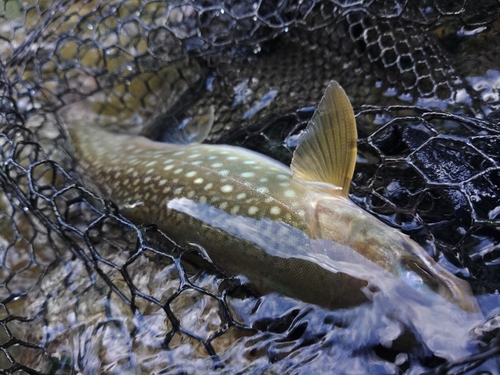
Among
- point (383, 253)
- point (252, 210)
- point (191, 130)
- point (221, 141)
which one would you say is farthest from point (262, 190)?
point (191, 130)

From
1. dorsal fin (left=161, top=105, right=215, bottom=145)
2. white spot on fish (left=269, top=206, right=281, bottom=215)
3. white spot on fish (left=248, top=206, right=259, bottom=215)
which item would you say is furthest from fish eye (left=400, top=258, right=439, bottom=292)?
dorsal fin (left=161, top=105, right=215, bottom=145)

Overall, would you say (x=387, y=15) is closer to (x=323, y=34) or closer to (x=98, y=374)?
(x=323, y=34)

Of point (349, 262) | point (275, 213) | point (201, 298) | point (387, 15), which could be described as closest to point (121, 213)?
point (201, 298)

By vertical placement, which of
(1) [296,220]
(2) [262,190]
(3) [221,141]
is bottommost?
(1) [296,220]

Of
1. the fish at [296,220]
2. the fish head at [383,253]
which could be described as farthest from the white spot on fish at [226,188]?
the fish head at [383,253]

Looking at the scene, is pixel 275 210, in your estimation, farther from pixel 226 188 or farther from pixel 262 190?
pixel 226 188

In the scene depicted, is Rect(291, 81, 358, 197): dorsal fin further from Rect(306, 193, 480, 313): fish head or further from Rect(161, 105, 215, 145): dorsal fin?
Rect(161, 105, 215, 145): dorsal fin

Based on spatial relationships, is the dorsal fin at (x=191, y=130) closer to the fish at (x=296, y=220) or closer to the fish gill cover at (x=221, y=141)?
the fish gill cover at (x=221, y=141)
